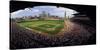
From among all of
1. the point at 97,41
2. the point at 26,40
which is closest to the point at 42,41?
the point at 26,40

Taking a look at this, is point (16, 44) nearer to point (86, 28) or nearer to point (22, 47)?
point (22, 47)

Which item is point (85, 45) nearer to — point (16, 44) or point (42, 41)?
point (42, 41)

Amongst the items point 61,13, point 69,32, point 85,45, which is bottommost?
point 85,45

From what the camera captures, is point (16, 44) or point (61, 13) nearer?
point (16, 44)

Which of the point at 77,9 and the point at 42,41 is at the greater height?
the point at 77,9
